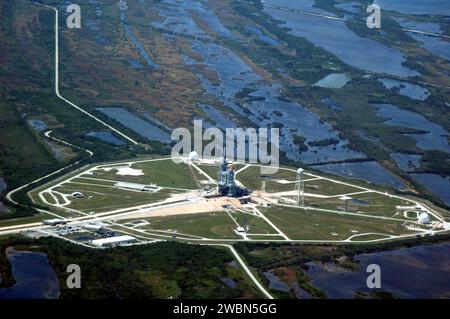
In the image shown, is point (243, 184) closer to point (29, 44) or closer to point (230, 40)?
point (29, 44)

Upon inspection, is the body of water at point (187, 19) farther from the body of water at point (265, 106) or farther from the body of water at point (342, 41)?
the body of water at point (342, 41)

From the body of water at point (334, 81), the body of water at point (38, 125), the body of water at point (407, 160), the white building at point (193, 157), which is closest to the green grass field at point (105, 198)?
the white building at point (193, 157)

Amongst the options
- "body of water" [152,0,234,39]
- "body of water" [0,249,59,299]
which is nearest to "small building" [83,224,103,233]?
"body of water" [0,249,59,299]

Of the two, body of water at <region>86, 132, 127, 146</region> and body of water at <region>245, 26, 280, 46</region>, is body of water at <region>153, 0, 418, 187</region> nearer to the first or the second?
body of water at <region>245, 26, 280, 46</region>

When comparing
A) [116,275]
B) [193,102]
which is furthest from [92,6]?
[116,275]

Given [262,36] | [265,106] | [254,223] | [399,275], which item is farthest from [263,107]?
[399,275]
